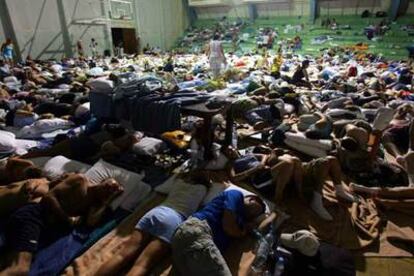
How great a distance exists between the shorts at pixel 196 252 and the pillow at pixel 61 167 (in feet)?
6.04

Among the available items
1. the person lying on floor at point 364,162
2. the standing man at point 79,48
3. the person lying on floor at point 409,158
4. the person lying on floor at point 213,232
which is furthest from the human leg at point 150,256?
the standing man at point 79,48

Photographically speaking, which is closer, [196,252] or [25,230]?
[196,252]

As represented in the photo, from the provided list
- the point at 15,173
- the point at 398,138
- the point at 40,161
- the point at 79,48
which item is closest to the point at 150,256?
the point at 15,173

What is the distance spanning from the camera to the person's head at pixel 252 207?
8.16 feet

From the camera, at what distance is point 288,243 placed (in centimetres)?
212

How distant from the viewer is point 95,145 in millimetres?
3805

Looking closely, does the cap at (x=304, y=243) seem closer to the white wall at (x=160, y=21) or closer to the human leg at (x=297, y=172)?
the human leg at (x=297, y=172)

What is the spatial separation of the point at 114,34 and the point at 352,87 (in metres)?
16.1

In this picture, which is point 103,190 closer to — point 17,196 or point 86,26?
point 17,196

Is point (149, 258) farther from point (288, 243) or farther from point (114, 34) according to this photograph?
point (114, 34)

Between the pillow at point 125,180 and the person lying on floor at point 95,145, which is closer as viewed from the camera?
the pillow at point 125,180

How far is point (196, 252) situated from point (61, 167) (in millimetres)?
2190

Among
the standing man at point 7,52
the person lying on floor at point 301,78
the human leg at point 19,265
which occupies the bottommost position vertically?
the human leg at point 19,265

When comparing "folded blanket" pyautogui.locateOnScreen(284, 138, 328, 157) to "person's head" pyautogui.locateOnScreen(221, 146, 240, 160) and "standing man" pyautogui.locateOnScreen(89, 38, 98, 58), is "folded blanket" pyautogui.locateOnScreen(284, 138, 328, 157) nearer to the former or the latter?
"person's head" pyautogui.locateOnScreen(221, 146, 240, 160)
